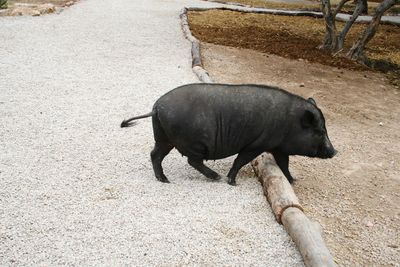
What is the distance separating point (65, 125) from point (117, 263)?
3.41 m

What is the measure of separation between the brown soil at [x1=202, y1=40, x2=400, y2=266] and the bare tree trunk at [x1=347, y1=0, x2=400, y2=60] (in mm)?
1301

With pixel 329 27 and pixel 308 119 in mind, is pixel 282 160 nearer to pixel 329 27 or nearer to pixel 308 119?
pixel 308 119

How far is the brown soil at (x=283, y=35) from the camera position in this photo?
13047 millimetres

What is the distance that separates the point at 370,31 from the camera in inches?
488

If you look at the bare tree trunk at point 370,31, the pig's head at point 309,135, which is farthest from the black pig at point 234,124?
the bare tree trunk at point 370,31

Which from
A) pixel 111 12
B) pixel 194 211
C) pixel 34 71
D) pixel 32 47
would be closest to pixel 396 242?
pixel 194 211

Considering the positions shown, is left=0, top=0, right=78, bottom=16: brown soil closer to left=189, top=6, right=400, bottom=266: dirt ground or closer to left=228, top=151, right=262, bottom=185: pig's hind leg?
left=189, top=6, right=400, bottom=266: dirt ground

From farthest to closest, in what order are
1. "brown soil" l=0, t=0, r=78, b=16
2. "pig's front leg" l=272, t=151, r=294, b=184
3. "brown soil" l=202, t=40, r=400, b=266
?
"brown soil" l=0, t=0, r=78, b=16, "pig's front leg" l=272, t=151, r=294, b=184, "brown soil" l=202, t=40, r=400, b=266

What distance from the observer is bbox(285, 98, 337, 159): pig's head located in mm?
5234

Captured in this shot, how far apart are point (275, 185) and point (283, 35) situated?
1104 centimetres

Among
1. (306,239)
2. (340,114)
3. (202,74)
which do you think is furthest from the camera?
(202,74)

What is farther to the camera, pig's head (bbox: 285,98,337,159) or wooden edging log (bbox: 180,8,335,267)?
pig's head (bbox: 285,98,337,159)

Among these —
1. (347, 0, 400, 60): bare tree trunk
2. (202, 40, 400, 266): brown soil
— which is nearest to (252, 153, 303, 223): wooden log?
(202, 40, 400, 266): brown soil

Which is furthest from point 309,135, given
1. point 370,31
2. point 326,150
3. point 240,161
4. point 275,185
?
point 370,31
